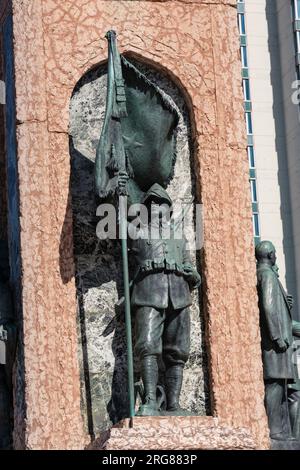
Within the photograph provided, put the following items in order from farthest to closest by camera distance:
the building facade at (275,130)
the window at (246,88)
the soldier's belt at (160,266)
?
the window at (246,88), the building facade at (275,130), the soldier's belt at (160,266)

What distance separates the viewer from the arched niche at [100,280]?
17.1 meters

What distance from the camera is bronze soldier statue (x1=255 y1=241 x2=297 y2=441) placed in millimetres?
17766

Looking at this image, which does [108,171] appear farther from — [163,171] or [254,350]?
[254,350]

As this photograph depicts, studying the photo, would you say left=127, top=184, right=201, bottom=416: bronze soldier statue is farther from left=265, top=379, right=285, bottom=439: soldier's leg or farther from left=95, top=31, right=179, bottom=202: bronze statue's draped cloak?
left=265, top=379, right=285, bottom=439: soldier's leg

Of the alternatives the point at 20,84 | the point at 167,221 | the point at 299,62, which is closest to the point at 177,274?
the point at 167,221

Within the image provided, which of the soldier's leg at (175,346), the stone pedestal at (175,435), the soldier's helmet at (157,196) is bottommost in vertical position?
the stone pedestal at (175,435)

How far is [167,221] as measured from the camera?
56.4 ft

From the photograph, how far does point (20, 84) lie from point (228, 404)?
3.19 m

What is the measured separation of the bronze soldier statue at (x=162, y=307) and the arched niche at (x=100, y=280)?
1.33 feet

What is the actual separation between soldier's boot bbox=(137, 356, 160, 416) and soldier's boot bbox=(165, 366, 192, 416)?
8.1 inches

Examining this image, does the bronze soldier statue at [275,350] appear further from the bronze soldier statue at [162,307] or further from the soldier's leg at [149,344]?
the soldier's leg at [149,344]

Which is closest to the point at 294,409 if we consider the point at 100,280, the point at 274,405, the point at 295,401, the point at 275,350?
the point at 295,401

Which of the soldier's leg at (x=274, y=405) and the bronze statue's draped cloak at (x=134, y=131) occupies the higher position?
the bronze statue's draped cloak at (x=134, y=131)

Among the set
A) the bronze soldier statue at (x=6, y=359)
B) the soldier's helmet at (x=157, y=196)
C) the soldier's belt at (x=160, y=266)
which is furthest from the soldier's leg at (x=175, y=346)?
the bronze soldier statue at (x=6, y=359)
